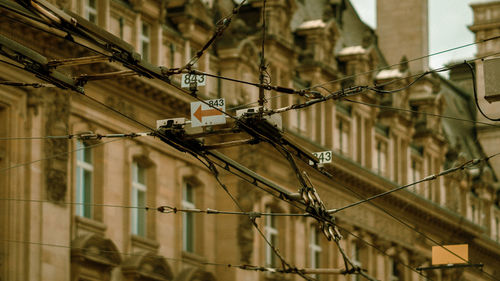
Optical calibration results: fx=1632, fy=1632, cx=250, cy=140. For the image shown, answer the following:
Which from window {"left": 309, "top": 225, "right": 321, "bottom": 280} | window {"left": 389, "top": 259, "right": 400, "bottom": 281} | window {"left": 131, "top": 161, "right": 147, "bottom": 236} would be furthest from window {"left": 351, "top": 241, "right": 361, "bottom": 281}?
window {"left": 131, "top": 161, "right": 147, "bottom": 236}

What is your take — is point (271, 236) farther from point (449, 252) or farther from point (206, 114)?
point (206, 114)

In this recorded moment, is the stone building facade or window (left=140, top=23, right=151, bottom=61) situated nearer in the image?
the stone building facade

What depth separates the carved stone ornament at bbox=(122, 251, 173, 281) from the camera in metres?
42.4

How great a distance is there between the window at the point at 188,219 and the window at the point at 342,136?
34.1 ft

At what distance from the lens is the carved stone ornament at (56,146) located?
3931 centimetres

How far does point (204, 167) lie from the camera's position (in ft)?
158

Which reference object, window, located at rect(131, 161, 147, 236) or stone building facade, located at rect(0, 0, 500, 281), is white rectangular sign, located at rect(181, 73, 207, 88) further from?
window, located at rect(131, 161, 147, 236)

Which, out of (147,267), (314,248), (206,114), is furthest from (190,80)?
(314,248)

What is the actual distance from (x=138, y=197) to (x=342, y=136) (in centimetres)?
1494

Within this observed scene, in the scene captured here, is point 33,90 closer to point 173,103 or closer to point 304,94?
point 173,103

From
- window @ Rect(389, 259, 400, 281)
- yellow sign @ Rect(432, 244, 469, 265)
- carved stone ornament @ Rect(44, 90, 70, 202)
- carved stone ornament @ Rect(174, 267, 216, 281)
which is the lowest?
carved stone ornament @ Rect(174, 267, 216, 281)

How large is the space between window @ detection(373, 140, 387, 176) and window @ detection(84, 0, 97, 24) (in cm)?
2062

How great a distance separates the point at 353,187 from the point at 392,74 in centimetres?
624

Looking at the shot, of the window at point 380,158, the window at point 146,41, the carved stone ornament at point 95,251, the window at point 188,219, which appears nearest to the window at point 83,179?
the carved stone ornament at point 95,251
